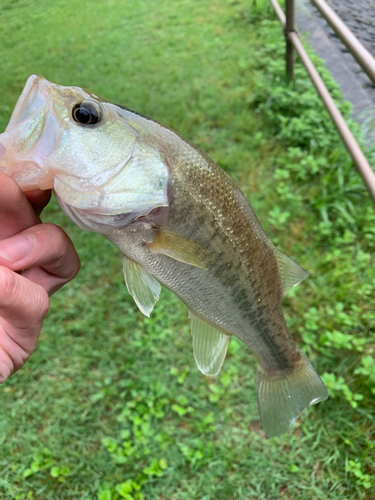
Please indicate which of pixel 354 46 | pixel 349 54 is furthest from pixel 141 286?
pixel 349 54

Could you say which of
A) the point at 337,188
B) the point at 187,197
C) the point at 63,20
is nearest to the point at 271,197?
the point at 337,188

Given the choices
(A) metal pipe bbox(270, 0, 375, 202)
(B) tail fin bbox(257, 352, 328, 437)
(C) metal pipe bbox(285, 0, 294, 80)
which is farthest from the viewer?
(C) metal pipe bbox(285, 0, 294, 80)

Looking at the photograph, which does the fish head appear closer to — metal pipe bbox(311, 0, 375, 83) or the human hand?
the human hand

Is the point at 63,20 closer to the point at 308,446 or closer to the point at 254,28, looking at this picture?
the point at 254,28

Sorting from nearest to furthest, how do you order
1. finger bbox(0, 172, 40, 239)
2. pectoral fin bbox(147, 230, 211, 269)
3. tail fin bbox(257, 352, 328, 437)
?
finger bbox(0, 172, 40, 239)
pectoral fin bbox(147, 230, 211, 269)
tail fin bbox(257, 352, 328, 437)

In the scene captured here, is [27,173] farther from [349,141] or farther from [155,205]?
[349,141]

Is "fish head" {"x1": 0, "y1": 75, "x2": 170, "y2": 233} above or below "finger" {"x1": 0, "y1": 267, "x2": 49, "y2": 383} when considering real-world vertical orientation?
above

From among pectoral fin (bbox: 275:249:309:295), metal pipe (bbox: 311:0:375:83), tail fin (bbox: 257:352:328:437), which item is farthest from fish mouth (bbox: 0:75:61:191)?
metal pipe (bbox: 311:0:375:83)
